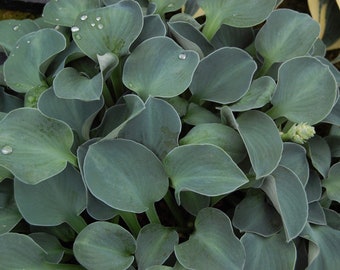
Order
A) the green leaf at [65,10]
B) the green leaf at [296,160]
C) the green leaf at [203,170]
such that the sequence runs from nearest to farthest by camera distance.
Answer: the green leaf at [203,170]
the green leaf at [296,160]
the green leaf at [65,10]

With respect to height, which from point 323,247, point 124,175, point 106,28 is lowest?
point 323,247

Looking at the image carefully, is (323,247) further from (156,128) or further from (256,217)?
(156,128)

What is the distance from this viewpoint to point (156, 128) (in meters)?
0.74

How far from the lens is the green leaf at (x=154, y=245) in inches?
27.7

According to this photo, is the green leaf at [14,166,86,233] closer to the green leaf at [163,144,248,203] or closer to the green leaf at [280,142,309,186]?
the green leaf at [163,144,248,203]

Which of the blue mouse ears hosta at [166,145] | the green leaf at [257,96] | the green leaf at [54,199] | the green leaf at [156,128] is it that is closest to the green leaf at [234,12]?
the blue mouse ears hosta at [166,145]

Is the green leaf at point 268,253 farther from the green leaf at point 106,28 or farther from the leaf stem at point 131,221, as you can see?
the green leaf at point 106,28

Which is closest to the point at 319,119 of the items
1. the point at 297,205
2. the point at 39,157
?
the point at 297,205

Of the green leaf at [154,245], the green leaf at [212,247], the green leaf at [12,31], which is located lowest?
the green leaf at [154,245]

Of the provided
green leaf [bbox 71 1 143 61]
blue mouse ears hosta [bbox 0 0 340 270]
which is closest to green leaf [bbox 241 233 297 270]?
blue mouse ears hosta [bbox 0 0 340 270]

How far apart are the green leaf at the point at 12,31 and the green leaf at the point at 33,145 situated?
0.72 ft

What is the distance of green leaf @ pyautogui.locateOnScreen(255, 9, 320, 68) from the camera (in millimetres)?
848

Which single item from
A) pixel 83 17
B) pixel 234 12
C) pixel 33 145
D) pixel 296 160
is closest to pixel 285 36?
pixel 234 12

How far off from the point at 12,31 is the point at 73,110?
231 millimetres
